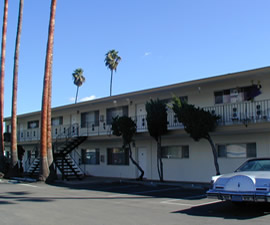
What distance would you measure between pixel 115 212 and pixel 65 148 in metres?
14.3

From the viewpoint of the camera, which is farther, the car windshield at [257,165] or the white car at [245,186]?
the car windshield at [257,165]

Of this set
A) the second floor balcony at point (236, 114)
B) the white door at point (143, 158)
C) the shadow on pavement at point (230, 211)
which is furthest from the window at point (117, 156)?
the shadow on pavement at point (230, 211)

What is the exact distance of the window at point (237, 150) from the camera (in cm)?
1717

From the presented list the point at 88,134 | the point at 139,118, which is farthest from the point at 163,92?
the point at 88,134

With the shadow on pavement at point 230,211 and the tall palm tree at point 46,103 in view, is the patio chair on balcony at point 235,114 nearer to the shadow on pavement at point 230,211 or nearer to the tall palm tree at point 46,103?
the shadow on pavement at point 230,211

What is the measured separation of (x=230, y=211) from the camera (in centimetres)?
955

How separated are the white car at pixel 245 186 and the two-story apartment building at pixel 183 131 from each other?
6584 mm

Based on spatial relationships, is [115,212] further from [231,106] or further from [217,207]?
[231,106]

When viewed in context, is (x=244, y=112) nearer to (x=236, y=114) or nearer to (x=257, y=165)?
(x=236, y=114)

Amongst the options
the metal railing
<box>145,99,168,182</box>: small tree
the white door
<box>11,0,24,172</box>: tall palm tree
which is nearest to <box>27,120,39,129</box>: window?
<box>11,0,24,172</box>: tall palm tree

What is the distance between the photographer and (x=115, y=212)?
979 cm

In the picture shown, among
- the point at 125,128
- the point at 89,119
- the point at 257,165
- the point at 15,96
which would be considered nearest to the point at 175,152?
the point at 125,128

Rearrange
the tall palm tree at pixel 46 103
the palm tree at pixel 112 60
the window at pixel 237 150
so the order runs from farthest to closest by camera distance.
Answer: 1. the palm tree at pixel 112 60
2. the tall palm tree at pixel 46 103
3. the window at pixel 237 150

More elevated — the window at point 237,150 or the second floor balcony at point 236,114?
the second floor balcony at point 236,114
